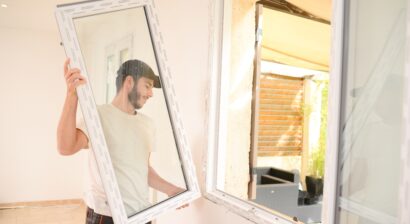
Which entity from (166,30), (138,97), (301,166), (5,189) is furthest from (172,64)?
(301,166)

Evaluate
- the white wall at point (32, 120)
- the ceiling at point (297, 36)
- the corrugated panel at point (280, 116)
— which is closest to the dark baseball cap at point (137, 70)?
the ceiling at point (297, 36)

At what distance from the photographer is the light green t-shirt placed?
1.12 meters

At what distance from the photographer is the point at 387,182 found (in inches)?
35.5

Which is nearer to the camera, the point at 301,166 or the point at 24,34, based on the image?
the point at 24,34

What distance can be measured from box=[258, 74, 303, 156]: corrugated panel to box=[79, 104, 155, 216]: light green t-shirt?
4.64m

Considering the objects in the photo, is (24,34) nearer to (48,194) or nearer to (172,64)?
(48,194)

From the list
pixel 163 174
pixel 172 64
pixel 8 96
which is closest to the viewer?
pixel 163 174

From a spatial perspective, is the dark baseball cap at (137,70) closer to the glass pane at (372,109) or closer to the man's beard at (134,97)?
the man's beard at (134,97)

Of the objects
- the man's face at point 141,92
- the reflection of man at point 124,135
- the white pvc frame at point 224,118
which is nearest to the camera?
the white pvc frame at point 224,118

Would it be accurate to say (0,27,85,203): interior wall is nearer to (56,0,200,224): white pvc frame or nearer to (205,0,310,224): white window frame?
(205,0,310,224): white window frame

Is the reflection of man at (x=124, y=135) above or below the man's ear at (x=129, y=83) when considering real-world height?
below

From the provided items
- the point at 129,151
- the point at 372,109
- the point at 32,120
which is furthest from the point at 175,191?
the point at 32,120

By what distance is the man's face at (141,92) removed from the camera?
1.22m

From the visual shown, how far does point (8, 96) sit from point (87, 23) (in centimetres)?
424
